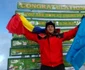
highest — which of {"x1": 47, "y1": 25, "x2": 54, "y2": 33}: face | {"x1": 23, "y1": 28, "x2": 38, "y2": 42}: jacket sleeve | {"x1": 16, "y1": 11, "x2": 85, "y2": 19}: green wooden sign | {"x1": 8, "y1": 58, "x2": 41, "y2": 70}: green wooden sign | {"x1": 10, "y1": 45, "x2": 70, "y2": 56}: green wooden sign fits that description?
{"x1": 16, "y1": 11, "x2": 85, "y2": 19}: green wooden sign

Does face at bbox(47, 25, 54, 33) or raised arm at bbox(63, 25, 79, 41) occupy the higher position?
face at bbox(47, 25, 54, 33)

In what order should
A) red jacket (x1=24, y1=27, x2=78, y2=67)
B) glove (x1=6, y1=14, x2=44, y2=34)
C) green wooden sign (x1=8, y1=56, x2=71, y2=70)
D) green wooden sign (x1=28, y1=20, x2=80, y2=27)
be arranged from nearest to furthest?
red jacket (x1=24, y1=27, x2=78, y2=67) < glove (x1=6, y1=14, x2=44, y2=34) < green wooden sign (x1=8, y1=56, x2=71, y2=70) < green wooden sign (x1=28, y1=20, x2=80, y2=27)

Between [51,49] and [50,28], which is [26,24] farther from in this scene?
[51,49]

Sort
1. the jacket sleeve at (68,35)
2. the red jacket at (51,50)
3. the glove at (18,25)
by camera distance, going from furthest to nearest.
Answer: the glove at (18,25) → the jacket sleeve at (68,35) → the red jacket at (51,50)

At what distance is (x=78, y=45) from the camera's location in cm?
707

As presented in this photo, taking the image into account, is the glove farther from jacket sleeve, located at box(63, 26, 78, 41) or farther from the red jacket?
jacket sleeve, located at box(63, 26, 78, 41)

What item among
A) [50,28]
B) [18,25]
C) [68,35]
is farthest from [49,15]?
[50,28]

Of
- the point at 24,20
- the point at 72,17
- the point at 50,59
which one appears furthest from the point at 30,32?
the point at 72,17

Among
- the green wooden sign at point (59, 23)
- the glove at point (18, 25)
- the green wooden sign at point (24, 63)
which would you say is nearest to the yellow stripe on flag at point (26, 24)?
the glove at point (18, 25)

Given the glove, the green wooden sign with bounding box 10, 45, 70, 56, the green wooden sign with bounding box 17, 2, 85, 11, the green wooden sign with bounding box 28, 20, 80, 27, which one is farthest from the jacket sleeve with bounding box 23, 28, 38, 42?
the green wooden sign with bounding box 17, 2, 85, 11

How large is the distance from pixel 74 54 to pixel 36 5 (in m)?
2.23

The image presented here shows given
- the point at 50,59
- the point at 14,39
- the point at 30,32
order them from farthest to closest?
the point at 14,39, the point at 30,32, the point at 50,59

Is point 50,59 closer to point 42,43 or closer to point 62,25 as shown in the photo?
point 42,43

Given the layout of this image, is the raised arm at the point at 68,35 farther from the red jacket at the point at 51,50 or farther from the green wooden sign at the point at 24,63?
the green wooden sign at the point at 24,63
